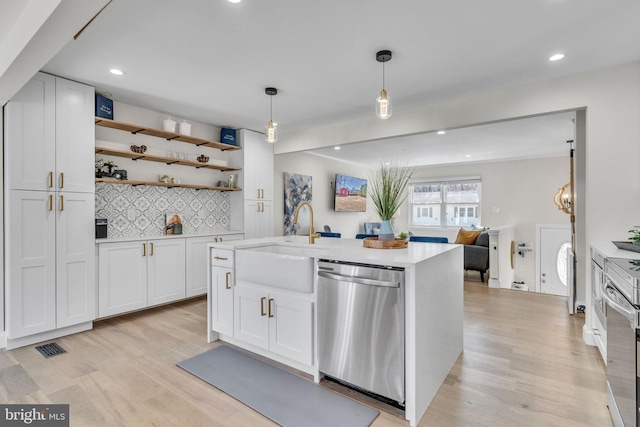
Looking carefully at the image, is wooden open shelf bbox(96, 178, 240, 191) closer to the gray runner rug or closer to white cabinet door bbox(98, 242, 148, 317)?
white cabinet door bbox(98, 242, 148, 317)

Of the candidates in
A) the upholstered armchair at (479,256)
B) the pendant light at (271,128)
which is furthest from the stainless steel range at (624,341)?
the upholstered armchair at (479,256)

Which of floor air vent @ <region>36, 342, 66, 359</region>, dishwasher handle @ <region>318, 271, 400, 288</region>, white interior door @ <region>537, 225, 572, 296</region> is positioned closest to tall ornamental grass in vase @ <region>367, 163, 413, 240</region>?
dishwasher handle @ <region>318, 271, 400, 288</region>

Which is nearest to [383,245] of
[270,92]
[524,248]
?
[270,92]

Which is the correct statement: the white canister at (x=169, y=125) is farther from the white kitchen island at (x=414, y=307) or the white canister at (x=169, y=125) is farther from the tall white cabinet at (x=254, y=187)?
the white kitchen island at (x=414, y=307)

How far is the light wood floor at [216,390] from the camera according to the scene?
5.96 ft

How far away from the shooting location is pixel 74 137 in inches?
122

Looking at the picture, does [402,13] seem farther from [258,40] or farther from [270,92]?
[270,92]

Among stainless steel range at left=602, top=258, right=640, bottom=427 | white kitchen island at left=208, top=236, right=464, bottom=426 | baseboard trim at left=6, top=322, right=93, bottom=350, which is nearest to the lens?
stainless steel range at left=602, top=258, right=640, bottom=427

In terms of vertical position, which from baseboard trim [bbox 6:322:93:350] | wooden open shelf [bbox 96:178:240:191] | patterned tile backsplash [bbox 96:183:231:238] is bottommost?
baseboard trim [bbox 6:322:93:350]

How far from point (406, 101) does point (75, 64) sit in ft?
11.0

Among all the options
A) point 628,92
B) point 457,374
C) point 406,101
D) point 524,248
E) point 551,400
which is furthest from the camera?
point 524,248

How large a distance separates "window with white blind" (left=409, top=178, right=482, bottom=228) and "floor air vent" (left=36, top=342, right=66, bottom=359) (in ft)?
25.3

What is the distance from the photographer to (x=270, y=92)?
134 inches
